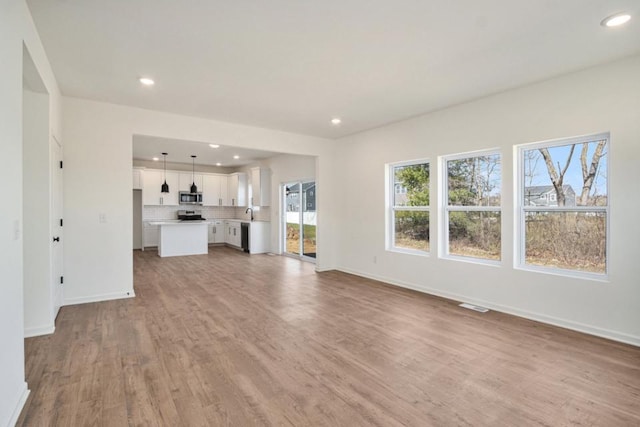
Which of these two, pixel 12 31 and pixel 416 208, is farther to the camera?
pixel 416 208

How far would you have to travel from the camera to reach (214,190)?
10.7m

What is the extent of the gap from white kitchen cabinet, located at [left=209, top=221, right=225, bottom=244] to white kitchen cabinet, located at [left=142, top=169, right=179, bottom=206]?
4.68ft

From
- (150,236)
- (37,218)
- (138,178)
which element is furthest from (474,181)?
(150,236)

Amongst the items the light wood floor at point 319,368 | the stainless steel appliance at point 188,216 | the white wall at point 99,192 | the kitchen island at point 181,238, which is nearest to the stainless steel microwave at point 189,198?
the stainless steel appliance at point 188,216

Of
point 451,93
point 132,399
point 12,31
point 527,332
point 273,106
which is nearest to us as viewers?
point 12,31

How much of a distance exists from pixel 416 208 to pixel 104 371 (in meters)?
4.36

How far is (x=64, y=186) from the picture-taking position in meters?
4.16

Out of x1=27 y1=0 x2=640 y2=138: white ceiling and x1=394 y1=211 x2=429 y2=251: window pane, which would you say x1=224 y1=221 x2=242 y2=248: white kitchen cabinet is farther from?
x1=27 y1=0 x2=640 y2=138: white ceiling

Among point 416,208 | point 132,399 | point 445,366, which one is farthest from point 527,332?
point 132,399

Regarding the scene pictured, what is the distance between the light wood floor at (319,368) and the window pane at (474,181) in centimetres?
143

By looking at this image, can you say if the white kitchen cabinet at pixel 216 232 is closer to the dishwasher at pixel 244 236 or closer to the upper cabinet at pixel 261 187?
the dishwasher at pixel 244 236

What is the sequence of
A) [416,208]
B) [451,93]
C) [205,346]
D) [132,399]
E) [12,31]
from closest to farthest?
[12,31], [132,399], [205,346], [451,93], [416,208]

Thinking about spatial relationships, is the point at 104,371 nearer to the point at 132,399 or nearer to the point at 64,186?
the point at 132,399

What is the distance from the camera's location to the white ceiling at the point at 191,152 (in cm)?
701
